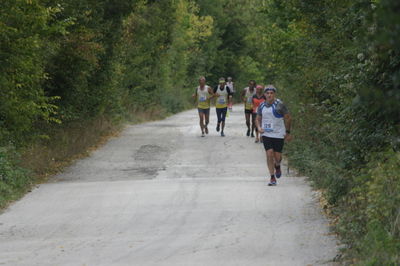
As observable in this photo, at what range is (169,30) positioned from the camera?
38781 millimetres

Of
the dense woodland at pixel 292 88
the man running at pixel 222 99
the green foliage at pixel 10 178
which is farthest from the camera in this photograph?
the man running at pixel 222 99

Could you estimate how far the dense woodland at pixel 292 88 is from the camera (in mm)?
6719

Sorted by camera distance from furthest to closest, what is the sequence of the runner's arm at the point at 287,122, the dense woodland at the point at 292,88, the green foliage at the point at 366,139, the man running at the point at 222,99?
the man running at the point at 222,99 → the runner's arm at the point at 287,122 → the dense woodland at the point at 292,88 → the green foliage at the point at 366,139

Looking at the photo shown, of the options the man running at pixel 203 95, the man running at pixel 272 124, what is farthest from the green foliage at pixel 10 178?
the man running at pixel 203 95

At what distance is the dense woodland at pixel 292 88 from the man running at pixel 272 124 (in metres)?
0.67

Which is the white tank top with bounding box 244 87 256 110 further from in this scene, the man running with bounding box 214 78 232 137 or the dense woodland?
the dense woodland

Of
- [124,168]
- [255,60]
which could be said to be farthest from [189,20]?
[124,168]

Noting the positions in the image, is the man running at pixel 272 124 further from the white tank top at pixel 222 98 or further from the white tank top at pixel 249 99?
the white tank top at pixel 222 98

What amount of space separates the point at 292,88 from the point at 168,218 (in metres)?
11.1

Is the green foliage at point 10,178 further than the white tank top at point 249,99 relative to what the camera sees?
No

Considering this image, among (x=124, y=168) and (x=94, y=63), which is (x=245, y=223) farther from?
(x=94, y=63)

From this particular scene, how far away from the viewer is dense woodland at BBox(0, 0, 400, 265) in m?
6.72

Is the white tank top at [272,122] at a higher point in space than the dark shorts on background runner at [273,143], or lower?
higher

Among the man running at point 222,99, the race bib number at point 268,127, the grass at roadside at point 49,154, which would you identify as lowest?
the grass at roadside at point 49,154
